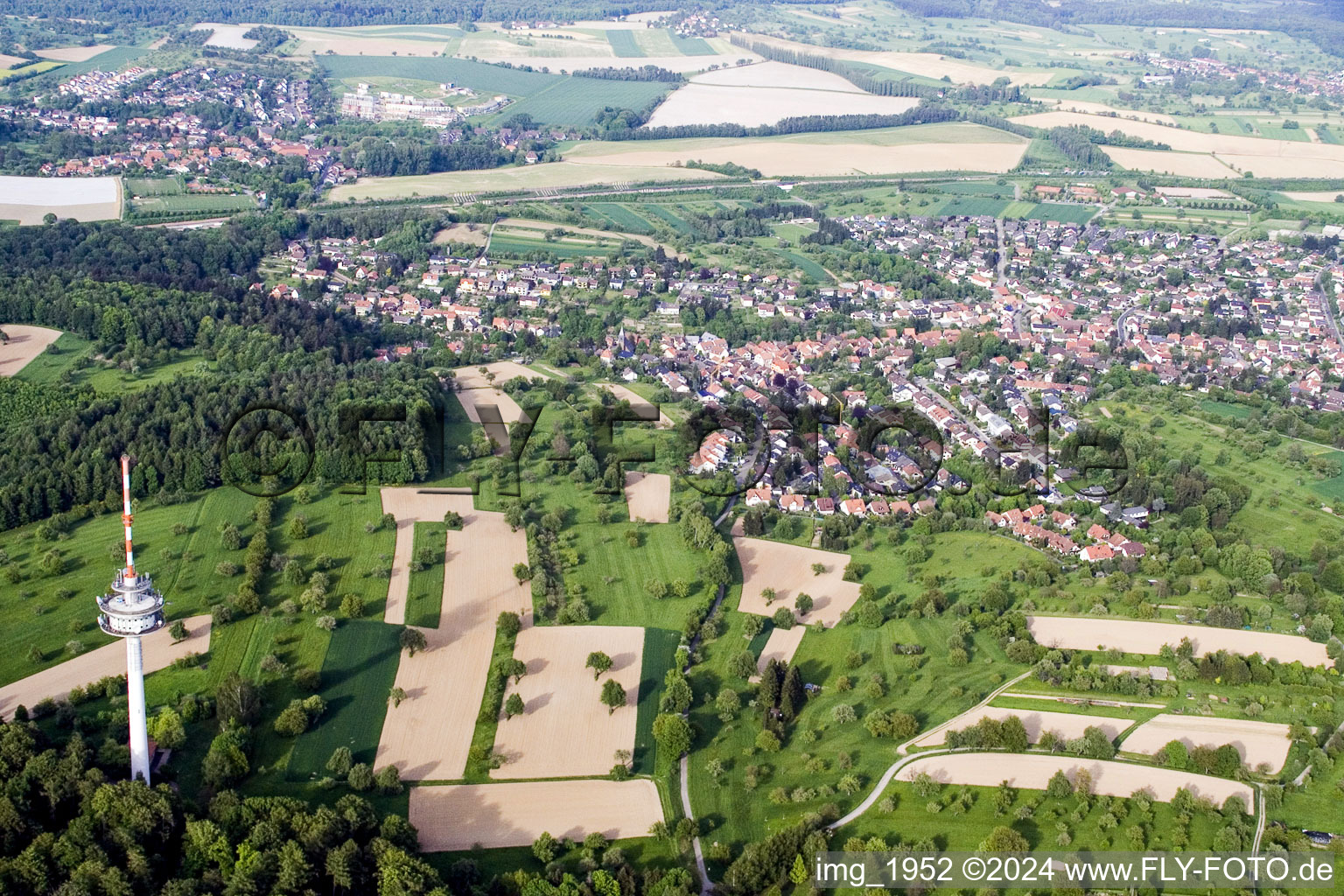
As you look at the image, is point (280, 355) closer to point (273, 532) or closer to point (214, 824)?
point (273, 532)

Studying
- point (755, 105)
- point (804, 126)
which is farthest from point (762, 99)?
point (804, 126)

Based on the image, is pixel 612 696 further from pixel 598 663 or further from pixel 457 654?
pixel 457 654

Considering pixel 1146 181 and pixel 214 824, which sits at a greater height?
pixel 1146 181

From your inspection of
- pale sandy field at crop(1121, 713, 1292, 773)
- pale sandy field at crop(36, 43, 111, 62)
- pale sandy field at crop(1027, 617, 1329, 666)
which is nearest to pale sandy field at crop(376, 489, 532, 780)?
pale sandy field at crop(1027, 617, 1329, 666)

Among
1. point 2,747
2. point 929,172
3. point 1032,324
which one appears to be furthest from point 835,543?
point 929,172

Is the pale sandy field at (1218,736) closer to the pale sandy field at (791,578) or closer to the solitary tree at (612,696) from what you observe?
the pale sandy field at (791,578)

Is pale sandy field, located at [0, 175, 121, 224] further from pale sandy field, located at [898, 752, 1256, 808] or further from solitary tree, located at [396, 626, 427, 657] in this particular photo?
pale sandy field, located at [898, 752, 1256, 808]

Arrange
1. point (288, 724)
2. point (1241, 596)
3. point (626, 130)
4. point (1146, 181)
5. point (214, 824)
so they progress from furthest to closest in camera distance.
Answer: point (626, 130), point (1146, 181), point (1241, 596), point (288, 724), point (214, 824)
